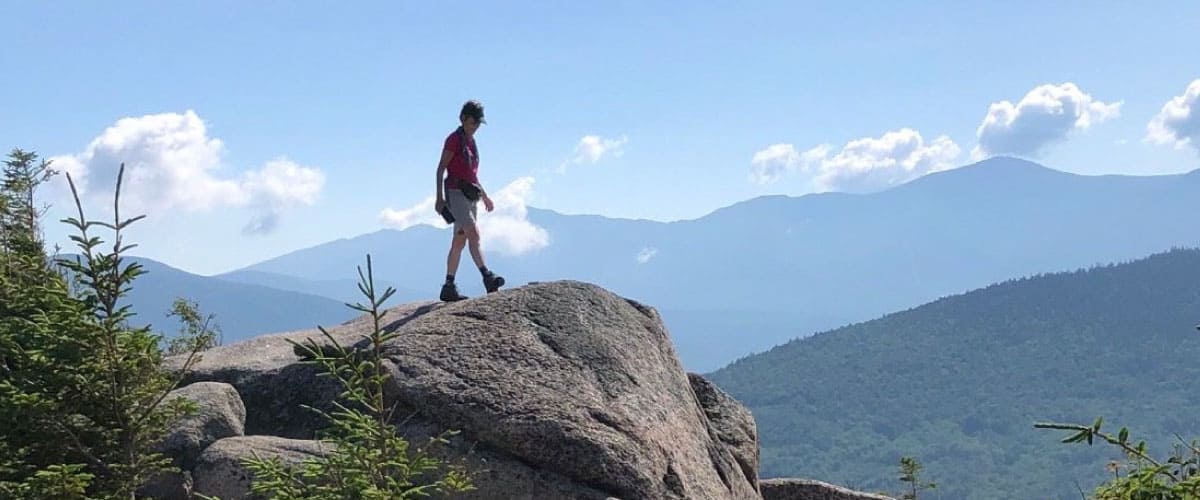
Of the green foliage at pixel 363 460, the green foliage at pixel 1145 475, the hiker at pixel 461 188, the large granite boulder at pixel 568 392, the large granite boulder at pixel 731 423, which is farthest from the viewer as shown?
the hiker at pixel 461 188

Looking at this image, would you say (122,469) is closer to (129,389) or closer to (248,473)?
(129,389)

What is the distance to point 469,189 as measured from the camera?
584 inches

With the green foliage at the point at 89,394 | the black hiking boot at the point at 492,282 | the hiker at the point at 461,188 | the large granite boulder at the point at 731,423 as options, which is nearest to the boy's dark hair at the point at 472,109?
the hiker at the point at 461,188

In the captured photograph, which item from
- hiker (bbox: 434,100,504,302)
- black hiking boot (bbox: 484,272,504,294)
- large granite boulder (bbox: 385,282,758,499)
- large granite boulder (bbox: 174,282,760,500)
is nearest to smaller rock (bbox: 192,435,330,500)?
large granite boulder (bbox: 174,282,760,500)

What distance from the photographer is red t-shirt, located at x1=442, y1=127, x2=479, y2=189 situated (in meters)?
14.6

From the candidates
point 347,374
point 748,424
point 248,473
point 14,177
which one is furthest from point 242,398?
point 14,177

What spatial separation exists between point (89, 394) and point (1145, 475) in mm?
7383

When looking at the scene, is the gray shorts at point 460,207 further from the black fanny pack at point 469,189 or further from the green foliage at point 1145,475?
the green foliage at point 1145,475

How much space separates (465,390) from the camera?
10859mm

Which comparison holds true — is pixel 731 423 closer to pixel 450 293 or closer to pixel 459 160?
pixel 450 293

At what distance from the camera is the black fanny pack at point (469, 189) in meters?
14.8

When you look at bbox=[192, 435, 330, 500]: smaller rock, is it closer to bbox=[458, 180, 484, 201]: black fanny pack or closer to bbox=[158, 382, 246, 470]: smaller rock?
bbox=[158, 382, 246, 470]: smaller rock

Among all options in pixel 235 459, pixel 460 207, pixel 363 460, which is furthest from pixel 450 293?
pixel 363 460

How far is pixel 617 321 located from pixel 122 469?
6.40 m
